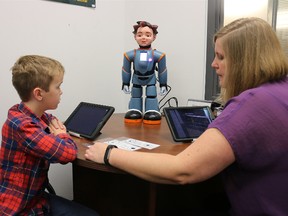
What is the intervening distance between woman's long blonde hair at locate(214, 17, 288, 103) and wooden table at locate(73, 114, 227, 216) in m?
0.46

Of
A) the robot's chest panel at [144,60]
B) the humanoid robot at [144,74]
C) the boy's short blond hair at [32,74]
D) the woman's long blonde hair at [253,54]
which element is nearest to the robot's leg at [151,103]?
the humanoid robot at [144,74]

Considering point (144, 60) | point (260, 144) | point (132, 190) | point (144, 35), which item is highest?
point (144, 35)

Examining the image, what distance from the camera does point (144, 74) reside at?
4.93 ft

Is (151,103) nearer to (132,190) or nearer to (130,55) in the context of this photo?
(130,55)

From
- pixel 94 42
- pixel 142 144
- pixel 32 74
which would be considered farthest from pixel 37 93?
pixel 94 42

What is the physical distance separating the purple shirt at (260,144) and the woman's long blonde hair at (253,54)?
1.5 inches

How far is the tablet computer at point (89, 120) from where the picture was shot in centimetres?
119

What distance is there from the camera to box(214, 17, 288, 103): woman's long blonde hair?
2.53ft

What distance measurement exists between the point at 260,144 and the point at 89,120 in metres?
0.75

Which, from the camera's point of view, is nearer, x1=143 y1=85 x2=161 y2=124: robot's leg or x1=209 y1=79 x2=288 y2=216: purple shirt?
x1=209 y1=79 x2=288 y2=216: purple shirt

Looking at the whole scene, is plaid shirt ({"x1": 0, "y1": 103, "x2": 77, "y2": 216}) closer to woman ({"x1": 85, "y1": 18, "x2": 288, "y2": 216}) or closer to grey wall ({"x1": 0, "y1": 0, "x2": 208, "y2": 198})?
woman ({"x1": 85, "y1": 18, "x2": 288, "y2": 216})

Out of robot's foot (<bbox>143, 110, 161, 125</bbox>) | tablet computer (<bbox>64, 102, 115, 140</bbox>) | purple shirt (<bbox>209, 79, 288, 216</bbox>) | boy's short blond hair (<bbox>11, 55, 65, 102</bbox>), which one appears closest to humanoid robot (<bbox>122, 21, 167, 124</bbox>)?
robot's foot (<bbox>143, 110, 161, 125</bbox>)

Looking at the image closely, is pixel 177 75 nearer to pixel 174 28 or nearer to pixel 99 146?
pixel 174 28

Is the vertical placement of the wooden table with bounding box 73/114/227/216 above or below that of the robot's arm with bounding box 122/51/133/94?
below
